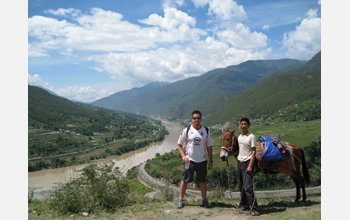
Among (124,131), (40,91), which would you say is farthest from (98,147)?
(40,91)

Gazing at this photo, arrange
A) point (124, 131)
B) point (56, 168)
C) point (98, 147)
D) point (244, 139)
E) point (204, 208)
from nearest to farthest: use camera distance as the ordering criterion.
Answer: point (244, 139), point (204, 208), point (56, 168), point (98, 147), point (124, 131)

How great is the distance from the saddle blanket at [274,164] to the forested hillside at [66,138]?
6065 centimetres

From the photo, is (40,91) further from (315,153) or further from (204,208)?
(204,208)

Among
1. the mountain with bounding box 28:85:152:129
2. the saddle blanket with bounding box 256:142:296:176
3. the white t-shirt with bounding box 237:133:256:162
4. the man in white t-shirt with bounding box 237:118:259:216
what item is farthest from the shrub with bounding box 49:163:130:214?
the mountain with bounding box 28:85:152:129

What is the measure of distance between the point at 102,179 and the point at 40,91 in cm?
16163

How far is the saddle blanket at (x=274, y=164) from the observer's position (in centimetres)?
550

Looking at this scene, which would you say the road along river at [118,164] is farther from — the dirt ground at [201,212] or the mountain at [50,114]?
the mountain at [50,114]

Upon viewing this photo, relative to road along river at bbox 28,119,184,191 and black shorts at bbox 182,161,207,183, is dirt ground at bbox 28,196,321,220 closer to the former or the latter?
black shorts at bbox 182,161,207,183

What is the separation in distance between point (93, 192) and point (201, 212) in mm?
2869

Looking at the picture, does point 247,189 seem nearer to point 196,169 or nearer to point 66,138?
point 196,169

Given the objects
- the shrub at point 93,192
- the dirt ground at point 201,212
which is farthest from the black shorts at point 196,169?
the shrub at point 93,192

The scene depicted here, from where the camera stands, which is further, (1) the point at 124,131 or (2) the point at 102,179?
(1) the point at 124,131

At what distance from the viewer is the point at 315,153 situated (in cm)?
4934

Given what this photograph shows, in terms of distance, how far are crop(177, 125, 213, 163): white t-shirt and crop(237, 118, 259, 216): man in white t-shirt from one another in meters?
0.78
